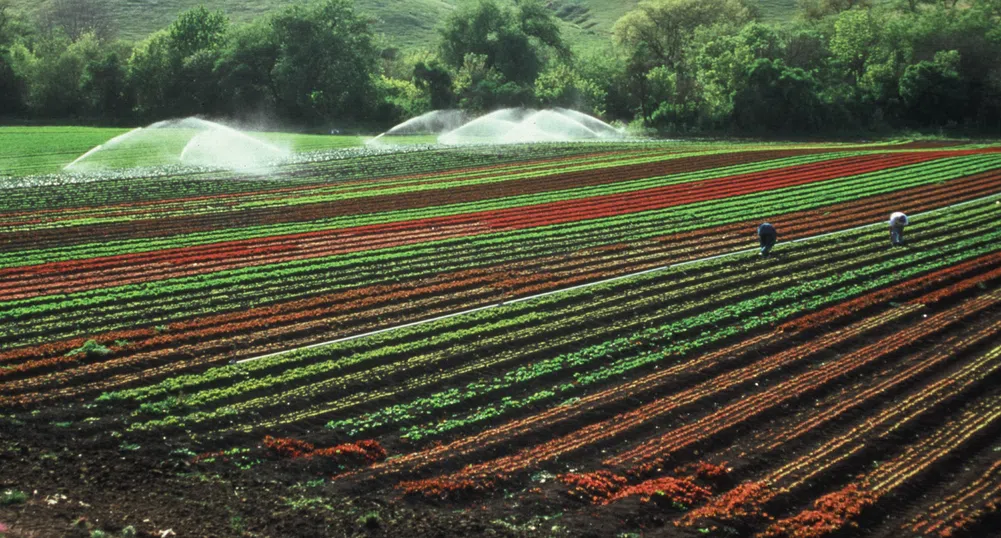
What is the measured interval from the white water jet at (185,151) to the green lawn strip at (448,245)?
24.4 meters

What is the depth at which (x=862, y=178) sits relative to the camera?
42.3 meters

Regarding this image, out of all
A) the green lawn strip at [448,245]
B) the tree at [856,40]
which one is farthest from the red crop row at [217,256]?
the tree at [856,40]

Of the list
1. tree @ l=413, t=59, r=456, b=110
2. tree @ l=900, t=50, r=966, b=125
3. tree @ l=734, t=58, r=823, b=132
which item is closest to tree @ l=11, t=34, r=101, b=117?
tree @ l=413, t=59, r=456, b=110

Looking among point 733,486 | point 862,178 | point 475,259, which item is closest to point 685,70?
point 862,178

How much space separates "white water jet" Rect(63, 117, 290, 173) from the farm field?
20.3m

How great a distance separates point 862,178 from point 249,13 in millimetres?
110145

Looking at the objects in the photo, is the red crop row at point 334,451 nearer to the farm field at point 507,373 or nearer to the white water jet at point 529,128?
the farm field at point 507,373

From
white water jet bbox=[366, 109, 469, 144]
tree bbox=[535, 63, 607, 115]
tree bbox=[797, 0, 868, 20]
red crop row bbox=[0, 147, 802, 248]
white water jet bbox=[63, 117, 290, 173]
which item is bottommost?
red crop row bbox=[0, 147, 802, 248]

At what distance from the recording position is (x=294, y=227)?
111ft

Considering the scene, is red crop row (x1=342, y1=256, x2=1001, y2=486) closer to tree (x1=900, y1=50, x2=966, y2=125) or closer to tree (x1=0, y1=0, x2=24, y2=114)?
tree (x1=900, y1=50, x2=966, y2=125)

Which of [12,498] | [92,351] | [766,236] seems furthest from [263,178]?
[12,498]

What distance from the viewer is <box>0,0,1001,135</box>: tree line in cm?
7006

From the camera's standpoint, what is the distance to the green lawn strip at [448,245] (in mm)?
23422

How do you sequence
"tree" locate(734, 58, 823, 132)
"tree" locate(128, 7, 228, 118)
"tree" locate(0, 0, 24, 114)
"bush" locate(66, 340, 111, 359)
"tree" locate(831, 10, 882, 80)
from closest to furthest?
"bush" locate(66, 340, 111, 359) < "tree" locate(734, 58, 823, 132) < "tree" locate(831, 10, 882, 80) < "tree" locate(128, 7, 228, 118) < "tree" locate(0, 0, 24, 114)
